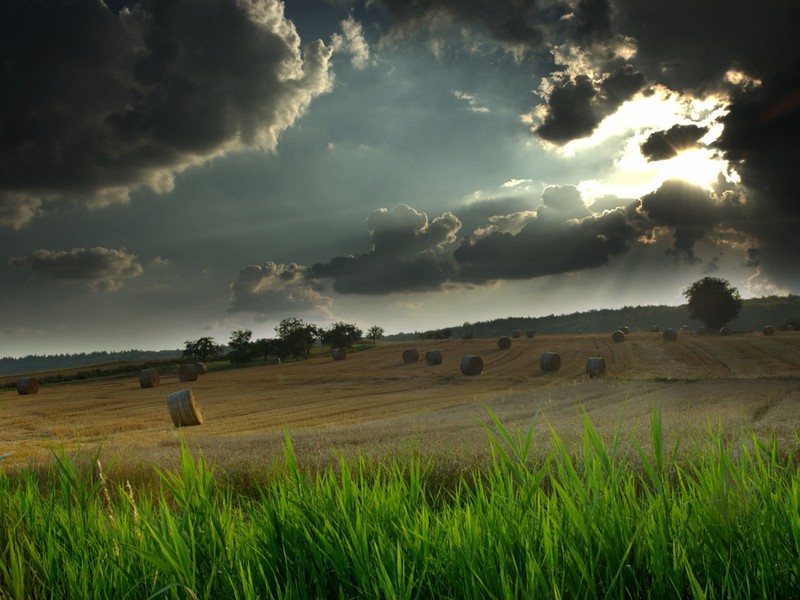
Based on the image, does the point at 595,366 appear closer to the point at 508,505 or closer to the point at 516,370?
the point at 516,370

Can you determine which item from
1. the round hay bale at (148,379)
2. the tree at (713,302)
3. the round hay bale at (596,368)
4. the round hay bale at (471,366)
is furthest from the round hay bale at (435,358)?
the tree at (713,302)

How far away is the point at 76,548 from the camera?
2.69 meters

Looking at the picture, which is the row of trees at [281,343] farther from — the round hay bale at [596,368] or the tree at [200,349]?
the round hay bale at [596,368]

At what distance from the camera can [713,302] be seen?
9181 cm

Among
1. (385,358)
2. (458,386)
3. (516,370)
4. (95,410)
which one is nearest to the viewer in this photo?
(95,410)

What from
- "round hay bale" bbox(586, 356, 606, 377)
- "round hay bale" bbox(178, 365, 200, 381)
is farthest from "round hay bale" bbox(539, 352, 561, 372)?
"round hay bale" bbox(178, 365, 200, 381)

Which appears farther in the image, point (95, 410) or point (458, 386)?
point (458, 386)

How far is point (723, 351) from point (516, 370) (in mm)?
18221

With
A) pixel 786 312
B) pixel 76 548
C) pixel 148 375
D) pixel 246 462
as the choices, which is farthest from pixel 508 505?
pixel 786 312

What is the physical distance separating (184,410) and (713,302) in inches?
3503

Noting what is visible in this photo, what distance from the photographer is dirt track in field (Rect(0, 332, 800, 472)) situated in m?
9.90

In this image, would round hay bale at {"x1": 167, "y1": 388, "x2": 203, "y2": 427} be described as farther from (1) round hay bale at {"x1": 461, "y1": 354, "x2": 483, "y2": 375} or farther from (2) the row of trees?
(2) the row of trees

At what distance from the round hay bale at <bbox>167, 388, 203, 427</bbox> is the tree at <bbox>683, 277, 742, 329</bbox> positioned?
88.3m

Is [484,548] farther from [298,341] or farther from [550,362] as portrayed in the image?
[298,341]
